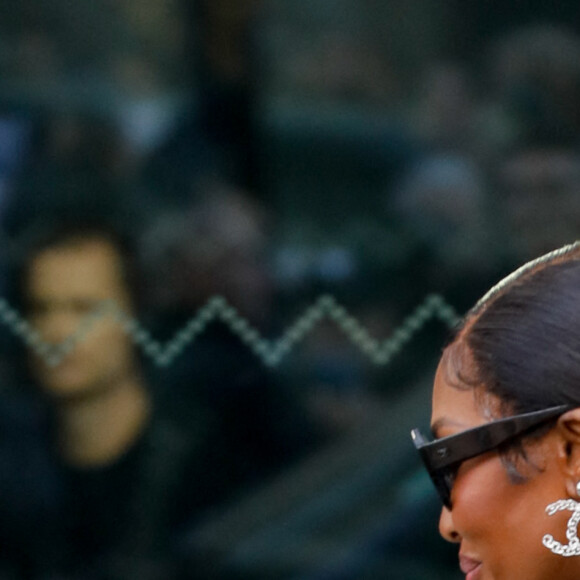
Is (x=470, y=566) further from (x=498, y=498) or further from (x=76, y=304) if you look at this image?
(x=76, y=304)

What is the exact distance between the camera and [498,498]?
157cm

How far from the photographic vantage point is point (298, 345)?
3436 mm

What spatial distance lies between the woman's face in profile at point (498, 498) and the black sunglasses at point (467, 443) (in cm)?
1

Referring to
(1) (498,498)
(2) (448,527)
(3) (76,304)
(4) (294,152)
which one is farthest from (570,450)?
(3) (76,304)

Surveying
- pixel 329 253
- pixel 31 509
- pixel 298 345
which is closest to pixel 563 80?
pixel 329 253

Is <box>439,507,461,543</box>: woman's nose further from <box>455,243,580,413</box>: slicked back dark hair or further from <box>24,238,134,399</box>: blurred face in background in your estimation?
<box>24,238,134,399</box>: blurred face in background

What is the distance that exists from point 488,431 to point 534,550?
7.0 inches

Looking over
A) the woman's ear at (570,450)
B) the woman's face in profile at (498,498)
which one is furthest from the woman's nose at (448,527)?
the woman's ear at (570,450)

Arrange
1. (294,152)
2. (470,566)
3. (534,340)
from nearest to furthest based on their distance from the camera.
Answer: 1. (534,340)
2. (470,566)
3. (294,152)

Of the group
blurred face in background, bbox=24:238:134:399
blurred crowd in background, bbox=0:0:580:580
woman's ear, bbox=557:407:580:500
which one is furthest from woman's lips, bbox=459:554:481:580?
blurred face in background, bbox=24:238:134:399

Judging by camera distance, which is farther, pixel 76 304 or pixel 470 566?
pixel 76 304

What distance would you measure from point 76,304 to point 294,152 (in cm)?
79

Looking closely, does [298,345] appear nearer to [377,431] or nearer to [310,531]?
[377,431]

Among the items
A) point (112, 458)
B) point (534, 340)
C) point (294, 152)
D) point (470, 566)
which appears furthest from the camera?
point (112, 458)
